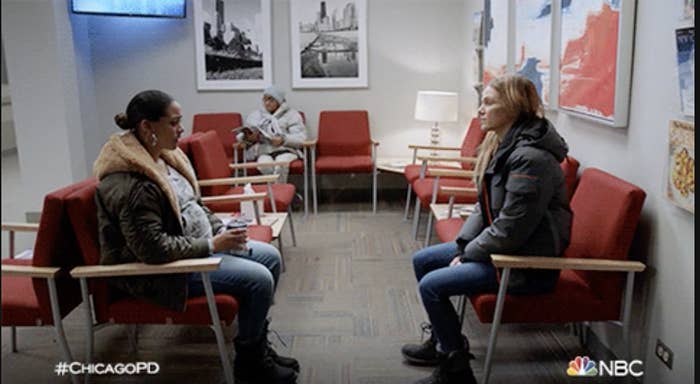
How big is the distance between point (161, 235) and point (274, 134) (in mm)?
2661

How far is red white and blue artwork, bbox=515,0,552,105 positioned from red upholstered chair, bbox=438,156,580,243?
0.54 m

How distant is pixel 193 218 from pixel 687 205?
1550 millimetres

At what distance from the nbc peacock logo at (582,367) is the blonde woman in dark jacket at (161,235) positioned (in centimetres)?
98

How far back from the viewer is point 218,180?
3.13 meters

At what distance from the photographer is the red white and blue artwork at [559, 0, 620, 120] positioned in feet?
6.68

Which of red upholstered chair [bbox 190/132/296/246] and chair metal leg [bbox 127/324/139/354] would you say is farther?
red upholstered chair [bbox 190/132/296/246]

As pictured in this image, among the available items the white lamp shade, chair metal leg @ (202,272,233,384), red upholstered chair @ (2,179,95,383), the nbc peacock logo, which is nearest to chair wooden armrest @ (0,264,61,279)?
red upholstered chair @ (2,179,95,383)

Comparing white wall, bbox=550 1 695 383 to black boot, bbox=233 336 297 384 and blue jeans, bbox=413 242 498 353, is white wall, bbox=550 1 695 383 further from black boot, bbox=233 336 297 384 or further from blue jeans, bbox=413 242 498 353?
black boot, bbox=233 336 297 384

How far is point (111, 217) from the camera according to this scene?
1.73m

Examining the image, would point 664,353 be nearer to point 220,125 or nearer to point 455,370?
point 455,370

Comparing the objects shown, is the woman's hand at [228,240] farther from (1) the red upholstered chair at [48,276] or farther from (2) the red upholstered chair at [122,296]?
(1) the red upholstered chair at [48,276]

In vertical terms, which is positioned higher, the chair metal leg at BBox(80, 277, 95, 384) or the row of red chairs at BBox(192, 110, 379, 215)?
the row of red chairs at BBox(192, 110, 379, 215)

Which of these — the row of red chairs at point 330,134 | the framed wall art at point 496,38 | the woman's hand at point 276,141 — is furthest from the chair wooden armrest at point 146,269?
the row of red chairs at point 330,134

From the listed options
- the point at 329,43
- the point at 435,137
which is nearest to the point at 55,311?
the point at 435,137
